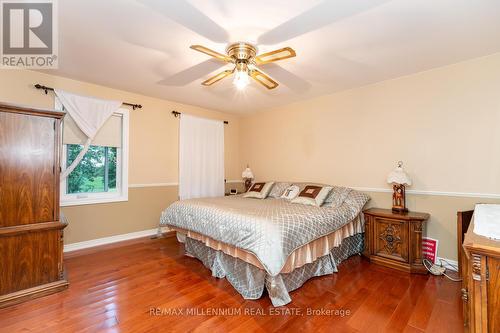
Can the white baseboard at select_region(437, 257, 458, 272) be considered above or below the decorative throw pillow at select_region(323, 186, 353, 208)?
below

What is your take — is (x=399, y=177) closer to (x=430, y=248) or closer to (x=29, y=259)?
(x=430, y=248)

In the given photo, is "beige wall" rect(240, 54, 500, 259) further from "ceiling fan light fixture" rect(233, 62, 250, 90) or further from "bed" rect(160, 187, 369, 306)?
"ceiling fan light fixture" rect(233, 62, 250, 90)

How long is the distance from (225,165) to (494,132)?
4218 millimetres

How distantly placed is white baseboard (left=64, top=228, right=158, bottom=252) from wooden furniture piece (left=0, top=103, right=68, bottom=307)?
1096 mm

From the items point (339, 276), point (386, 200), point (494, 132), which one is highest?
point (494, 132)

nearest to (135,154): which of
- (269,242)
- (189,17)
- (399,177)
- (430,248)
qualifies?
(189,17)

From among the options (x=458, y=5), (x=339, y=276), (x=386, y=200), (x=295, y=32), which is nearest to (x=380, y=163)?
(x=386, y=200)

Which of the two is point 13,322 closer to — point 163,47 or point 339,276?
point 163,47

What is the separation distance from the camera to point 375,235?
2959 millimetres

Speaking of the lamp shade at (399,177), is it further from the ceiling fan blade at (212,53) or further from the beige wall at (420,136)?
the ceiling fan blade at (212,53)

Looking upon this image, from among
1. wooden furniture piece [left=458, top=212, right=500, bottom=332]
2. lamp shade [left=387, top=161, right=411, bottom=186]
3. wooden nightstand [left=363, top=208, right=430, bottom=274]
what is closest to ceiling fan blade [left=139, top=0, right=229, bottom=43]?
wooden furniture piece [left=458, top=212, right=500, bottom=332]

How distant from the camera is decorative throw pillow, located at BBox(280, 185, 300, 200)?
361cm

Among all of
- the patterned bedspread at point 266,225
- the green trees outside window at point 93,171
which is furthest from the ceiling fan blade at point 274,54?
the green trees outside window at point 93,171

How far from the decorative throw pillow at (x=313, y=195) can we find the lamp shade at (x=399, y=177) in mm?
773
